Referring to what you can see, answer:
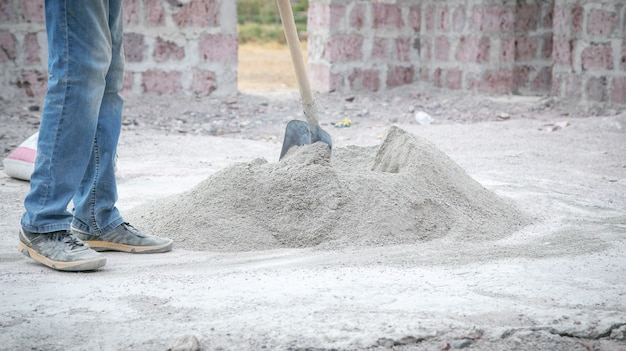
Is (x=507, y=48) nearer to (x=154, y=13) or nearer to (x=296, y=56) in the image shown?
(x=154, y=13)

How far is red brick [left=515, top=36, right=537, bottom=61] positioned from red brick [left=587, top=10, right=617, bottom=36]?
85cm

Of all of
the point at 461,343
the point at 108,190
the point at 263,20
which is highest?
the point at 263,20

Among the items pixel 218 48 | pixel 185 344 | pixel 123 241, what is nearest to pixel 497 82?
pixel 218 48

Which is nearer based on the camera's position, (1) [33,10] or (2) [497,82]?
(1) [33,10]

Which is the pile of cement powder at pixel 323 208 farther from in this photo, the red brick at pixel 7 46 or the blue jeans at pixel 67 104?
the red brick at pixel 7 46

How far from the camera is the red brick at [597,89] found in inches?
250

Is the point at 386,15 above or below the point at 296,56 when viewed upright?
above

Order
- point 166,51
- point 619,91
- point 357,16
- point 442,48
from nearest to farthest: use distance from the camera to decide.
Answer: point 619,91 → point 166,51 → point 357,16 → point 442,48

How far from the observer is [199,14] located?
22.3 feet

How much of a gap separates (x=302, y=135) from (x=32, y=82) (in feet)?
12.4

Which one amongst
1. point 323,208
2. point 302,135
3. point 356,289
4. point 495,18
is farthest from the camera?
point 495,18

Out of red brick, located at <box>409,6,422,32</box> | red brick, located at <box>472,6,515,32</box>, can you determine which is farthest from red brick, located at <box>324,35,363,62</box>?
red brick, located at <box>472,6,515,32</box>

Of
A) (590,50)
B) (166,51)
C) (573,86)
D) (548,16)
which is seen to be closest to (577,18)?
(590,50)

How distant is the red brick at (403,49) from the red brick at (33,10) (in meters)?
3.24
